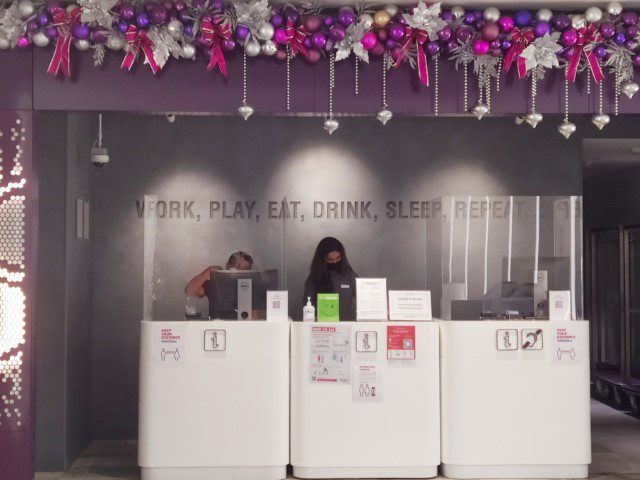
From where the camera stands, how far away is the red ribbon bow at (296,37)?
500 cm

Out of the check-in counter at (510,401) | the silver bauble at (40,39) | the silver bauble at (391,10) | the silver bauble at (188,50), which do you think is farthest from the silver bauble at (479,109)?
the silver bauble at (40,39)

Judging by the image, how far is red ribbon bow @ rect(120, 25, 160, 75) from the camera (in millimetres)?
4938

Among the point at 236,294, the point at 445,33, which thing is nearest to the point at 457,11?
the point at 445,33

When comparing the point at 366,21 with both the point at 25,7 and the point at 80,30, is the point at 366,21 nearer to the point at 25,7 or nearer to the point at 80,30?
the point at 80,30

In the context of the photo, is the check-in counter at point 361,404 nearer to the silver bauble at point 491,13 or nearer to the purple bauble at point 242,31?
the purple bauble at point 242,31

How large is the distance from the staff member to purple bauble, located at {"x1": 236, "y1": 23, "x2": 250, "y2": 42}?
2245 mm

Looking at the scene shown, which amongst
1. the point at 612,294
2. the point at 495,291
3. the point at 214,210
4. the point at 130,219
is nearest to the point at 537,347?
the point at 495,291

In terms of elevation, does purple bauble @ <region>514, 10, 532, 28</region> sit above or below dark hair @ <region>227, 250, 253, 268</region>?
above

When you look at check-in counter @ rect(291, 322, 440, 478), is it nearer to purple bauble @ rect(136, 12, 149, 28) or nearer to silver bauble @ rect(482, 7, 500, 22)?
silver bauble @ rect(482, 7, 500, 22)

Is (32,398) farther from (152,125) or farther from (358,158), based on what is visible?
(358,158)

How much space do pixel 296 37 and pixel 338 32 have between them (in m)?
0.24

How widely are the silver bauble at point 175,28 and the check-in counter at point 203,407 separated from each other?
1874 millimetres

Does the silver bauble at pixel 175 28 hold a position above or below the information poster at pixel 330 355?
above

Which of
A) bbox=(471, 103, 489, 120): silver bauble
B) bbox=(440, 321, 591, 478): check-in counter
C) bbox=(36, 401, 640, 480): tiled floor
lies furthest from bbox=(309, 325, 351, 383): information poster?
bbox=(471, 103, 489, 120): silver bauble
